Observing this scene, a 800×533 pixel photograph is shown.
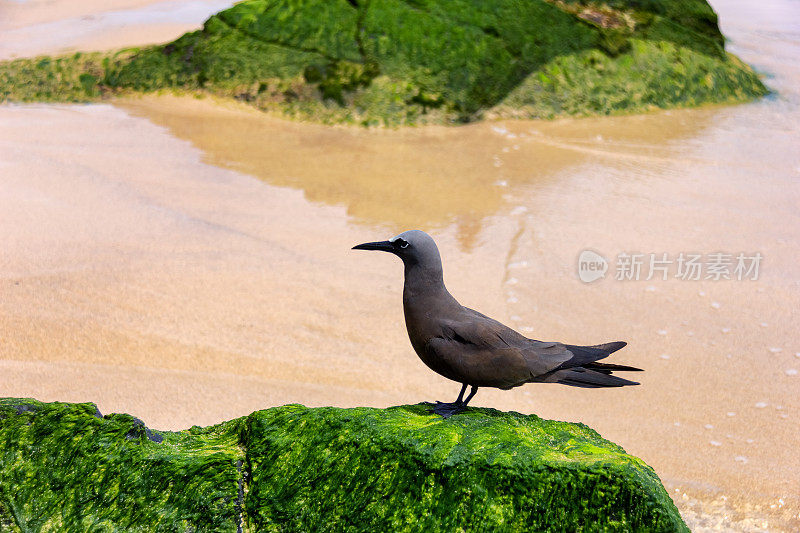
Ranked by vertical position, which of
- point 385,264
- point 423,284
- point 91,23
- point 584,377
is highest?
point 91,23

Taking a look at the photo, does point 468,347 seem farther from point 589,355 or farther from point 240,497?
point 240,497

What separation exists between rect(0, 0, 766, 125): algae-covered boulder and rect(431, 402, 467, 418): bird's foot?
5.96 metres

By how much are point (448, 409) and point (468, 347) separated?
0.26 meters

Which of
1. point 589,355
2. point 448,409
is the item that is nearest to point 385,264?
point 448,409

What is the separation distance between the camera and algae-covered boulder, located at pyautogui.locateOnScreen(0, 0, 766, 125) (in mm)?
8820

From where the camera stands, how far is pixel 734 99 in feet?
32.7

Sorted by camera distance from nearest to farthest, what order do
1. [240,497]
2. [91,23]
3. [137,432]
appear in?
[240,497] → [137,432] → [91,23]

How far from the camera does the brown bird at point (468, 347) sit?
296cm

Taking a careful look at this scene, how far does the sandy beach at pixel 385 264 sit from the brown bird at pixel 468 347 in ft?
4.12

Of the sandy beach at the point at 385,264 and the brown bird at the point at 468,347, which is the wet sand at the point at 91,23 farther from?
the brown bird at the point at 468,347

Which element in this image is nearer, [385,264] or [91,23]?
[385,264]

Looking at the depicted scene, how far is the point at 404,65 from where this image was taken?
8891 millimetres

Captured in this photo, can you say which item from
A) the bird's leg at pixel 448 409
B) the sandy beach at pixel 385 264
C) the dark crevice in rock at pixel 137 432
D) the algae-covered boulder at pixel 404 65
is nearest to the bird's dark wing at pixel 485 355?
the bird's leg at pixel 448 409

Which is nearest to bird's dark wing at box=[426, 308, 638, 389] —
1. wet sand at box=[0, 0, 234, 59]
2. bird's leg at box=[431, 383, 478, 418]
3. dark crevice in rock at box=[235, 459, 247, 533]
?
bird's leg at box=[431, 383, 478, 418]
